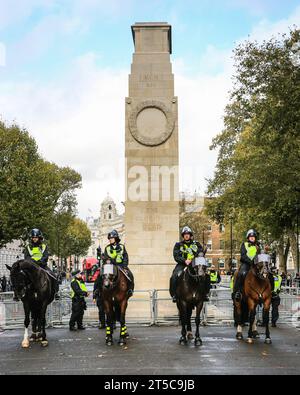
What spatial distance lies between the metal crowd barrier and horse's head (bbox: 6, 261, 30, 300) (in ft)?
19.2

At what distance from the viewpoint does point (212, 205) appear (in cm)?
5759

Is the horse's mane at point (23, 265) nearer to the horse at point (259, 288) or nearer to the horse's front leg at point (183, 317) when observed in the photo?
the horse's front leg at point (183, 317)

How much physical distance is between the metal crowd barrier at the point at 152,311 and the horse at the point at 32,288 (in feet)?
15.5

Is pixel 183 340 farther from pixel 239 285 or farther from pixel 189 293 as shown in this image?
pixel 239 285

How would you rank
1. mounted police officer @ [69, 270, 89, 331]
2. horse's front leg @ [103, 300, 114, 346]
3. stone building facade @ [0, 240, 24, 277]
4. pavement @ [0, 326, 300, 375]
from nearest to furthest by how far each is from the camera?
pavement @ [0, 326, 300, 375] → horse's front leg @ [103, 300, 114, 346] → mounted police officer @ [69, 270, 89, 331] → stone building facade @ [0, 240, 24, 277]

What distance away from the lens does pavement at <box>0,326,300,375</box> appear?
11586mm

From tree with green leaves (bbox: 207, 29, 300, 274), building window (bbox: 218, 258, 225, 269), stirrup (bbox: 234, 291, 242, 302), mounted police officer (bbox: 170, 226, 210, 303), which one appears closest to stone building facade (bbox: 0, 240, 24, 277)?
tree with green leaves (bbox: 207, 29, 300, 274)

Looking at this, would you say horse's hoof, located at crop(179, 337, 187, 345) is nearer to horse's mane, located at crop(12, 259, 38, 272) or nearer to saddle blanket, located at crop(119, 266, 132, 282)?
saddle blanket, located at crop(119, 266, 132, 282)

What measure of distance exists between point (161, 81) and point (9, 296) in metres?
9.39

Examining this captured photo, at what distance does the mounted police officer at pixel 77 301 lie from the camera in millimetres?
19531
